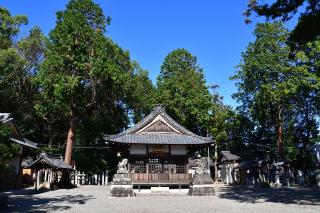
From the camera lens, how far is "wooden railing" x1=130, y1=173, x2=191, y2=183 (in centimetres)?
2686

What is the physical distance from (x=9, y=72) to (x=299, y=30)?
3271cm

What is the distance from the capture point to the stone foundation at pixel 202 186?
2408 cm

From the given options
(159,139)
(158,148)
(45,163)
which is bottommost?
(45,163)

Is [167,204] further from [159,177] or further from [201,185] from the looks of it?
[159,177]

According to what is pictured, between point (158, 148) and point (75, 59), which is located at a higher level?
point (75, 59)

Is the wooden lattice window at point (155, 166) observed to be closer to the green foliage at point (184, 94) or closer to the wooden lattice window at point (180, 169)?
the wooden lattice window at point (180, 169)

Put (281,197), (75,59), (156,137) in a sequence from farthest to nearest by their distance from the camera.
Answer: (75,59) < (156,137) < (281,197)

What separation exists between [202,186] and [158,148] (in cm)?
544

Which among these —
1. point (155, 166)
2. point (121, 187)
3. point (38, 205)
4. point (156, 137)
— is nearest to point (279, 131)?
point (156, 137)

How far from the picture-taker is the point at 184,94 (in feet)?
150

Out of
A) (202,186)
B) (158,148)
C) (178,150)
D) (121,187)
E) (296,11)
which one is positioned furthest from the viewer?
(178,150)

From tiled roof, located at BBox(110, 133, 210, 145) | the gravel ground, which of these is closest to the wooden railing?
tiled roof, located at BBox(110, 133, 210, 145)

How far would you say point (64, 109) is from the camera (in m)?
39.9

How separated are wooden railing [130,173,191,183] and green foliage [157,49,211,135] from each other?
17.5 metres
